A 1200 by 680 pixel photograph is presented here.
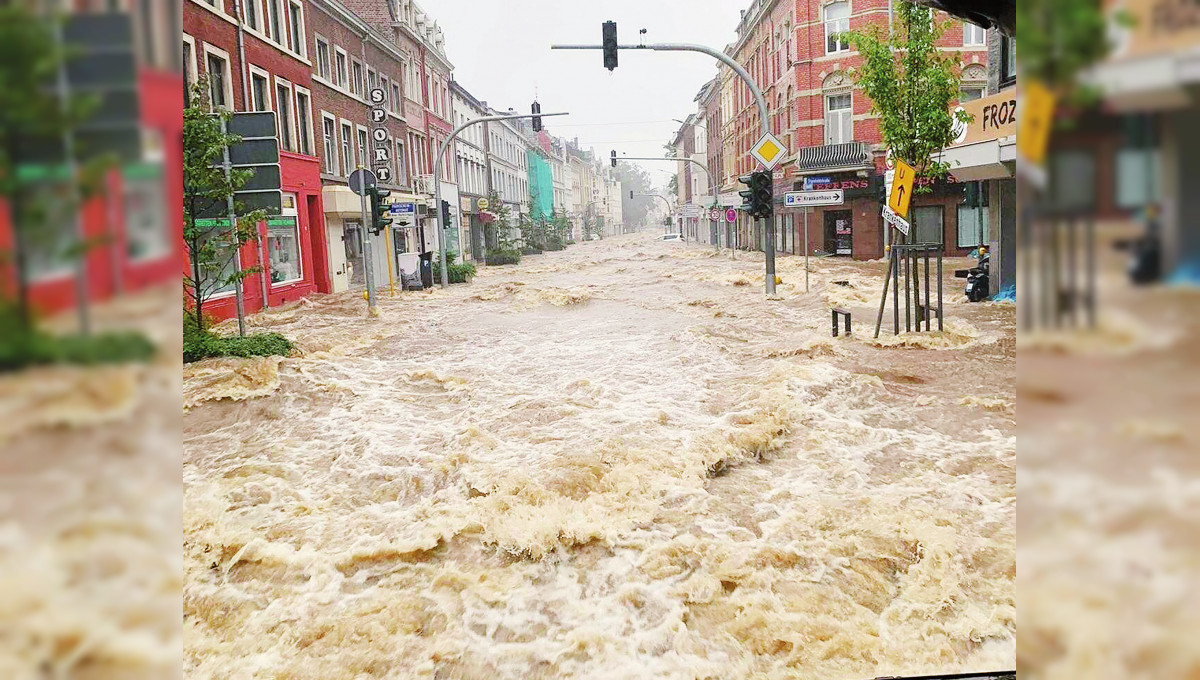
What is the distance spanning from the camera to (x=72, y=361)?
3.48ft

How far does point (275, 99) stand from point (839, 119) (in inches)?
870

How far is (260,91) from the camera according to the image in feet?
75.3

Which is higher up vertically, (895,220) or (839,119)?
(839,119)

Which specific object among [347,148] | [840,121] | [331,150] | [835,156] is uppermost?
[840,121]

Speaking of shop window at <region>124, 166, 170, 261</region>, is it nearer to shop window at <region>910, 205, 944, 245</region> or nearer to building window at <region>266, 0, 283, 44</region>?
building window at <region>266, 0, 283, 44</region>

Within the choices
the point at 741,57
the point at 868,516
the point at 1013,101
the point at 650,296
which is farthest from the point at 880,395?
the point at 741,57

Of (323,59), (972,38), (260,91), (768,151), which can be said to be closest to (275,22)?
(260,91)

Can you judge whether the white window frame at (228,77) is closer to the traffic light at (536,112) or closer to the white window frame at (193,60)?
the white window frame at (193,60)

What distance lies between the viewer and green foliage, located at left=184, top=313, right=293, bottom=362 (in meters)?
12.9

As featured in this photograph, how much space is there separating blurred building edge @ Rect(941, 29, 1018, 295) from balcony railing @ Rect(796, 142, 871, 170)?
1610 cm

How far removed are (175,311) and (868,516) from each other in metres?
5.36

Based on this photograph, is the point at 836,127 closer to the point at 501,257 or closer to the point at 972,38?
the point at 972,38

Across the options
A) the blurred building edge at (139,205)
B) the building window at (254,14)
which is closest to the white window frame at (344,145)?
the building window at (254,14)

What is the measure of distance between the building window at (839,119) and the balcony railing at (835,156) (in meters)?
0.89
